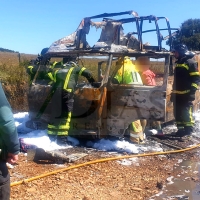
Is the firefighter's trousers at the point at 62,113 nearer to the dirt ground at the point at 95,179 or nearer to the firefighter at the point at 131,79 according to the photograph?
the dirt ground at the point at 95,179

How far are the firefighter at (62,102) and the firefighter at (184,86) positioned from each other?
1.97 m

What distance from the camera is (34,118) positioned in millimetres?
5695

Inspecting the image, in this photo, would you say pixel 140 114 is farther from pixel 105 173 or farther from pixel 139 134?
pixel 105 173

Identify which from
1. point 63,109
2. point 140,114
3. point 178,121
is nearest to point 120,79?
point 140,114

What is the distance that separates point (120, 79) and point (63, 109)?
1186 mm

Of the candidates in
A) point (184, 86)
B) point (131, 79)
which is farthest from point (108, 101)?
point (184, 86)

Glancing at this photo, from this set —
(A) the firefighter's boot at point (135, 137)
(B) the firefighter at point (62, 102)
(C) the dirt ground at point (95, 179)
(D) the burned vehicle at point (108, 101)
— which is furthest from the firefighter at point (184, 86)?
(B) the firefighter at point (62, 102)

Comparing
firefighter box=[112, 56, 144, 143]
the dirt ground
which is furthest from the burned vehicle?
the dirt ground

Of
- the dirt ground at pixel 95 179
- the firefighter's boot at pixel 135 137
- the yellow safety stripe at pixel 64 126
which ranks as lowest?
the dirt ground at pixel 95 179

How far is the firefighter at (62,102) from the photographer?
5.18 m

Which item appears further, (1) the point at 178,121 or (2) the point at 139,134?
(1) the point at 178,121

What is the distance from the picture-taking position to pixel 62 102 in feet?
17.0

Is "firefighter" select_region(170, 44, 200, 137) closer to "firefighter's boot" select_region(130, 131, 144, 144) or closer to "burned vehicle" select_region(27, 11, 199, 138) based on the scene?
"burned vehicle" select_region(27, 11, 199, 138)

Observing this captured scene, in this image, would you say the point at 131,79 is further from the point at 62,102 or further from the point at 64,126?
the point at 64,126
